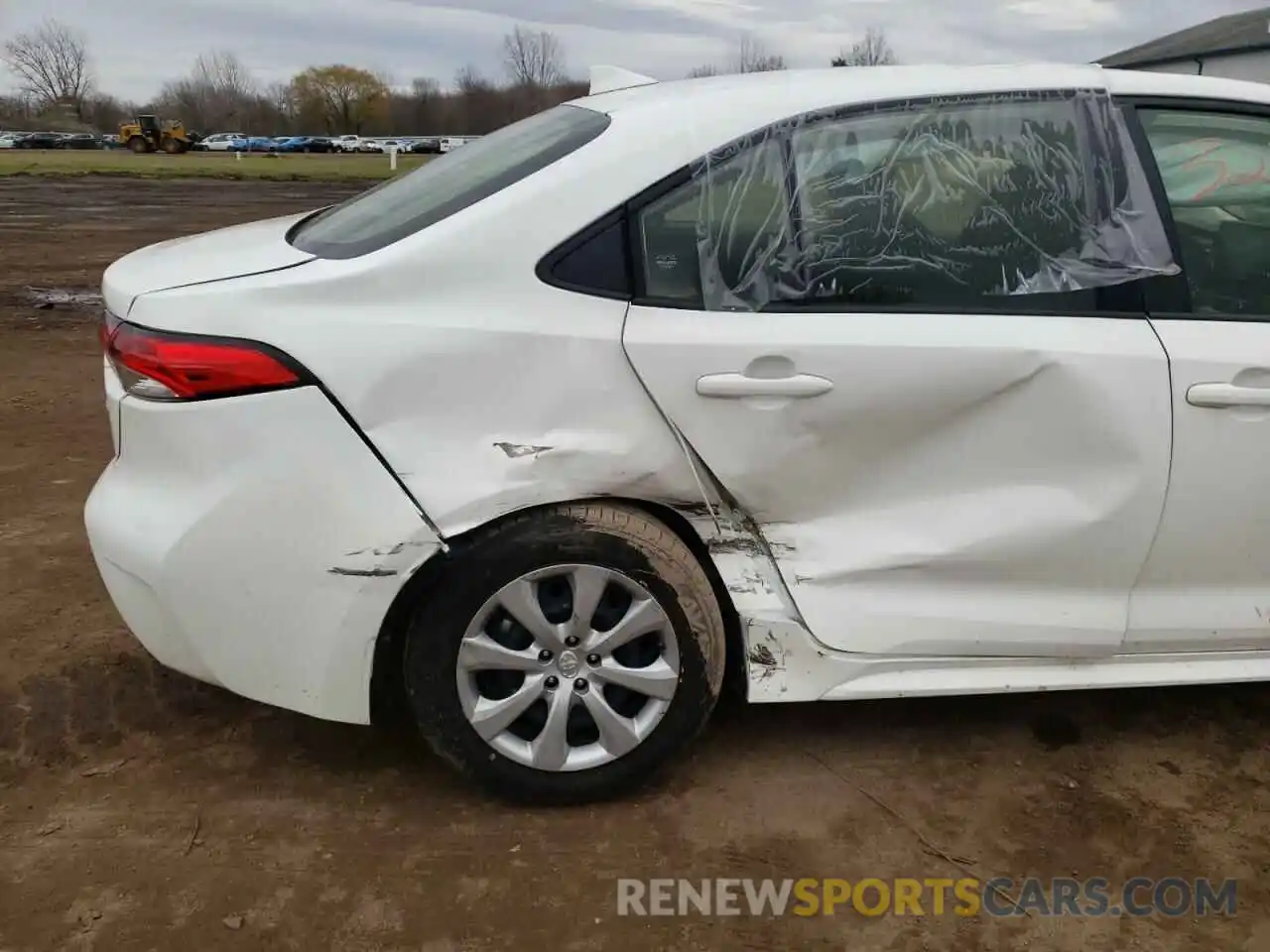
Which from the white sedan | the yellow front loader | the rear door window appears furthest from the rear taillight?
the yellow front loader

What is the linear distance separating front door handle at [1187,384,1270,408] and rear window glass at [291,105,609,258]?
4.88 ft

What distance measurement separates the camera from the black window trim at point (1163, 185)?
242cm

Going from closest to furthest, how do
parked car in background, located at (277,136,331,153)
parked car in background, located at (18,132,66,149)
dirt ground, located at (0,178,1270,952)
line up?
1. dirt ground, located at (0,178,1270,952)
2. parked car in background, located at (18,132,66,149)
3. parked car in background, located at (277,136,331,153)

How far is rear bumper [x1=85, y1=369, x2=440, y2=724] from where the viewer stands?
2.17 metres

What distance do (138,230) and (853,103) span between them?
14.5 meters

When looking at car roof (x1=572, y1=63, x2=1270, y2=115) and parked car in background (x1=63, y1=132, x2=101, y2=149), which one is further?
parked car in background (x1=63, y1=132, x2=101, y2=149)

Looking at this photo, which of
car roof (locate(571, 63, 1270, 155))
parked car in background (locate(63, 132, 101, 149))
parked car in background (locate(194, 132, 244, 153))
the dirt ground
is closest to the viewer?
the dirt ground

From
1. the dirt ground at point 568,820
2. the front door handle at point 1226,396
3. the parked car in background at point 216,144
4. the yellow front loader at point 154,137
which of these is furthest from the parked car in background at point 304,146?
the front door handle at point 1226,396

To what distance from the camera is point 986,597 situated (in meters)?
2.50

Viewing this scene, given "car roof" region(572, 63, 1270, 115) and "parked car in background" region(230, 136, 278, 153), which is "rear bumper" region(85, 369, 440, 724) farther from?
"parked car in background" region(230, 136, 278, 153)

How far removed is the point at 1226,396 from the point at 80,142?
74.1 meters

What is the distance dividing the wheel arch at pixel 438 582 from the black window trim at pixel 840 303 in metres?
0.48

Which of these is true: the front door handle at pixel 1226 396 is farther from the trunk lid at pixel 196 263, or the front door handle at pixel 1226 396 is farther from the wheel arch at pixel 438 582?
the trunk lid at pixel 196 263

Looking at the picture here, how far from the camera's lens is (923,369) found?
2.30m
